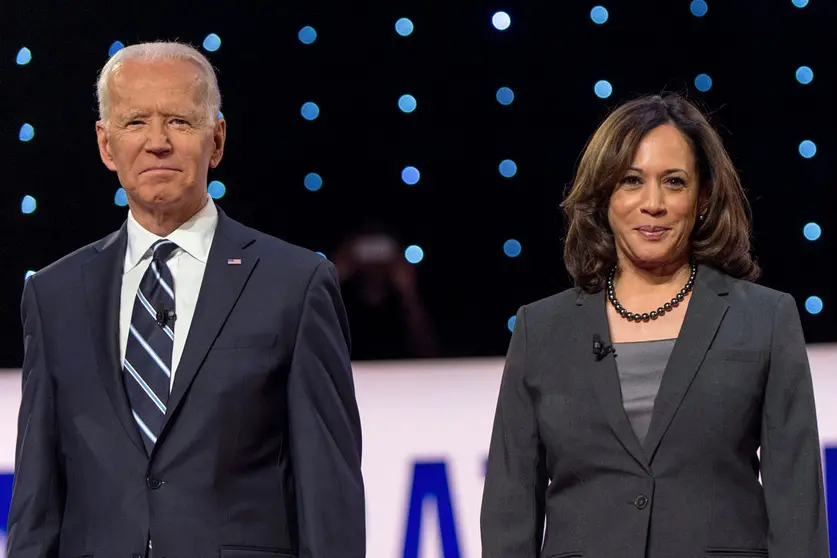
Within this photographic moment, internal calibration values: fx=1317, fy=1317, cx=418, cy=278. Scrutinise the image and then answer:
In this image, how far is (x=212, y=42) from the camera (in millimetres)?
3812

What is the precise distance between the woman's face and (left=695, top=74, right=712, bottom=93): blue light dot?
1.22 metres

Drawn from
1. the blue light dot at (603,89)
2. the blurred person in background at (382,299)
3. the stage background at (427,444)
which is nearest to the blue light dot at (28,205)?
the stage background at (427,444)

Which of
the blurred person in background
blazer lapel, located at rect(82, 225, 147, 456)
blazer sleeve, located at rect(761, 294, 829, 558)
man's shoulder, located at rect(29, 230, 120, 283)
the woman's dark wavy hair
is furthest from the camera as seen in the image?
the blurred person in background

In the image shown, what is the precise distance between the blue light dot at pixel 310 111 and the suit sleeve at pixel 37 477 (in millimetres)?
1388

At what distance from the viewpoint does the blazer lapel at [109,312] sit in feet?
8.08

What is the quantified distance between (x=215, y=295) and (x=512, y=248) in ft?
4.46

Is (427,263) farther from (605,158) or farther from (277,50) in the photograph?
(605,158)

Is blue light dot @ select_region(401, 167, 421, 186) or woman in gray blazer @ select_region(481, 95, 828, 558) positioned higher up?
blue light dot @ select_region(401, 167, 421, 186)

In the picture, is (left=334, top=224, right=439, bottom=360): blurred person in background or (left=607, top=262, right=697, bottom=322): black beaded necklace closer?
(left=607, top=262, right=697, bottom=322): black beaded necklace

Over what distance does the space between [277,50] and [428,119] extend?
1.59 ft

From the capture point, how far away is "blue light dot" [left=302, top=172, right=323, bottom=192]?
3.76 meters

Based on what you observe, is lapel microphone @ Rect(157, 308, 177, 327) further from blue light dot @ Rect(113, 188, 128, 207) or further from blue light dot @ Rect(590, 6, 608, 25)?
blue light dot @ Rect(590, 6, 608, 25)

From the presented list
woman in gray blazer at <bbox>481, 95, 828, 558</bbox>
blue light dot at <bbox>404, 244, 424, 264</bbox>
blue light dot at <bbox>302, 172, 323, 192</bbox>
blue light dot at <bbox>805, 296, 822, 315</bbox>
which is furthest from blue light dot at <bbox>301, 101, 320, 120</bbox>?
blue light dot at <bbox>805, 296, 822, 315</bbox>

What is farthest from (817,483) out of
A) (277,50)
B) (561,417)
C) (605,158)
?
(277,50)
